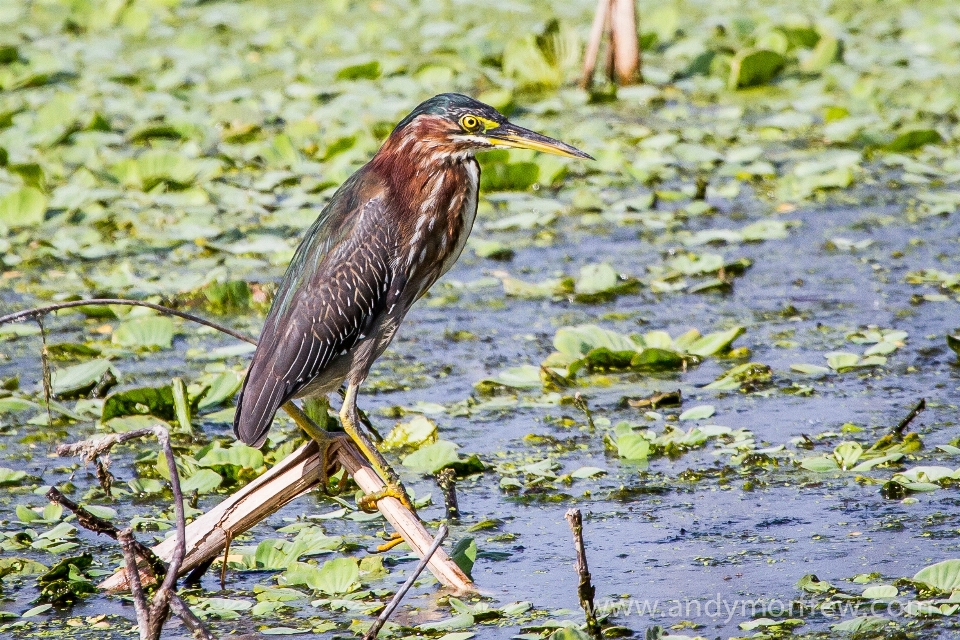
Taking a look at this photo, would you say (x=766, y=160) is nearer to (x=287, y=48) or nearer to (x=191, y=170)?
(x=191, y=170)

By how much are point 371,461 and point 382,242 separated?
27.2 inches

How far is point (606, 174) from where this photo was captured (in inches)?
313

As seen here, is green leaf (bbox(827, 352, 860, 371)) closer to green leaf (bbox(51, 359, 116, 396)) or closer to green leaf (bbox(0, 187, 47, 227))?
green leaf (bbox(51, 359, 116, 396))

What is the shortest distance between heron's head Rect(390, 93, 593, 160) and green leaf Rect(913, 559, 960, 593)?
1.56 metres

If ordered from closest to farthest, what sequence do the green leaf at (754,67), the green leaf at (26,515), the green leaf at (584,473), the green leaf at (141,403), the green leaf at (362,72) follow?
1. the green leaf at (26,515)
2. the green leaf at (584,473)
3. the green leaf at (141,403)
4. the green leaf at (754,67)
5. the green leaf at (362,72)

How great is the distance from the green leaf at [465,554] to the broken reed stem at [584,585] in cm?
32

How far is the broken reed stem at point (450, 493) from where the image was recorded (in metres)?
4.37

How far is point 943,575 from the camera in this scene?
3.52m

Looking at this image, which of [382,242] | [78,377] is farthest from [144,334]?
[382,242]

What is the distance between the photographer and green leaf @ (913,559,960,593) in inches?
Result: 138

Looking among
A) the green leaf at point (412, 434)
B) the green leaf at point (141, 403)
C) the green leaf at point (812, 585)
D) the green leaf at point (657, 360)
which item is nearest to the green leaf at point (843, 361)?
the green leaf at point (657, 360)

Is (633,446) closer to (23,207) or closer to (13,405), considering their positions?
(13,405)

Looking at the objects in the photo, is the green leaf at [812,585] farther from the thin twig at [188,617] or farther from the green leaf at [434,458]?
the thin twig at [188,617]

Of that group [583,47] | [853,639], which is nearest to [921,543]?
[853,639]
